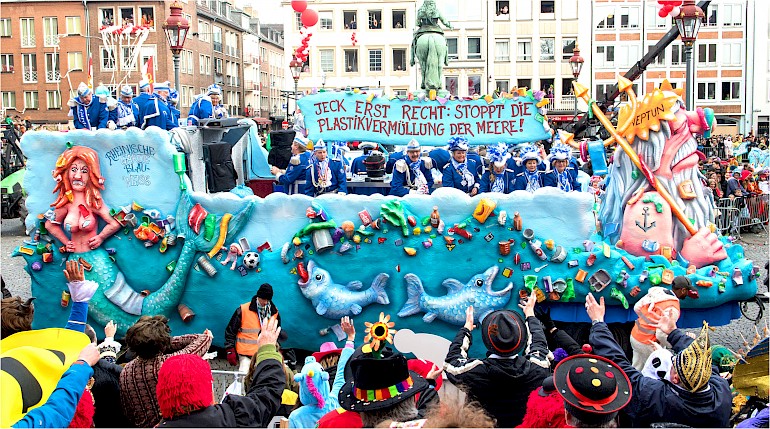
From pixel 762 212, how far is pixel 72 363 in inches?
628

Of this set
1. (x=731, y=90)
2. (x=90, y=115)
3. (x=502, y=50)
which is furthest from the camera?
(x=502, y=50)

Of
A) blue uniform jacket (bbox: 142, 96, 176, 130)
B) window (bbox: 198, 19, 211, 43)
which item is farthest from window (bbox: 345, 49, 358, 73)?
blue uniform jacket (bbox: 142, 96, 176, 130)

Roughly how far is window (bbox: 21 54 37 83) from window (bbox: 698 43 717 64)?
3384cm

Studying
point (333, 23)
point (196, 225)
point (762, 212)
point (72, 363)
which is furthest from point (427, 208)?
point (333, 23)

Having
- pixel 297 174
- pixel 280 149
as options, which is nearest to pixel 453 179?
pixel 297 174

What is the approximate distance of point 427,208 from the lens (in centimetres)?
881

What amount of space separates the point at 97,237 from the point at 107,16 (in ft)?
128

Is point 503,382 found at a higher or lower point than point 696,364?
lower

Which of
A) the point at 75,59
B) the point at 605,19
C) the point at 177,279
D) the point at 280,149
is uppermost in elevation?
the point at 605,19

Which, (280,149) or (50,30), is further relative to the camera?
(50,30)

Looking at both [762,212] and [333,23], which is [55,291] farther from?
[333,23]

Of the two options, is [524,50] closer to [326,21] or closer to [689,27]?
[326,21]

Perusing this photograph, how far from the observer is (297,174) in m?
11.0

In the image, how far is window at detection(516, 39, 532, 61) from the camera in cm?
4406
